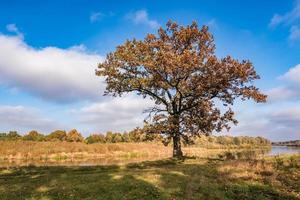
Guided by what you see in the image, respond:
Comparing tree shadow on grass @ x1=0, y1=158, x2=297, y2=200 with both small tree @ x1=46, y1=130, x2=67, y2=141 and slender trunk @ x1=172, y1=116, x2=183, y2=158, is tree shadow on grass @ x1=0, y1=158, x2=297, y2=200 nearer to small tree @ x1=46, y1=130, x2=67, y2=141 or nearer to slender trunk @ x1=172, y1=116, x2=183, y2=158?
slender trunk @ x1=172, y1=116, x2=183, y2=158

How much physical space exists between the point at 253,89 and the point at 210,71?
5.77 meters

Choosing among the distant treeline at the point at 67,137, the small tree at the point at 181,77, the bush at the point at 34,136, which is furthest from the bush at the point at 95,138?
the small tree at the point at 181,77

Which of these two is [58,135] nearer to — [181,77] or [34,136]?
[34,136]

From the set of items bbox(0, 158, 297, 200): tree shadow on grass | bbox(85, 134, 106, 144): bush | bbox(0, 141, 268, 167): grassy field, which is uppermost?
bbox(85, 134, 106, 144): bush

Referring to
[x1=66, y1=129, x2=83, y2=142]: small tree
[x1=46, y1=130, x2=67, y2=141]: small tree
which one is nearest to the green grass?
[x1=46, y1=130, x2=67, y2=141]: small tree

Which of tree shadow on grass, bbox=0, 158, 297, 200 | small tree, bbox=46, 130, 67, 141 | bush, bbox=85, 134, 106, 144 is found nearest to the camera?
tree shadow on grass, bbox=0, 158, 297, 200

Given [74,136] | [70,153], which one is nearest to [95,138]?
[74,136]

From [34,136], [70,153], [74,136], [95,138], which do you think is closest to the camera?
[70,153]

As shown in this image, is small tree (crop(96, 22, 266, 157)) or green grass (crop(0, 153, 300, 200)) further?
small tree (crop(96, 22, 266, 157))

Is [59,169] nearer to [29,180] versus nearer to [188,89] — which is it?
[29,180]

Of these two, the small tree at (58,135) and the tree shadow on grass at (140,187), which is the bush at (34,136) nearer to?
the small tree at (58,135)

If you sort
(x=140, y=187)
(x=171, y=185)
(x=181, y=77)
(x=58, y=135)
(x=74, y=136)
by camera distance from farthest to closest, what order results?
1. (x=74, y=136)
2. (x=58, y=135)
3. (x=181, y=77)
4. (x=171, y=185)
5. (x=140, y=187)

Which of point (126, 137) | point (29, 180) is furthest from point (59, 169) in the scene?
point (126, 137)

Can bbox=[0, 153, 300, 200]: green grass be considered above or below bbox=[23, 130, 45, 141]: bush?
below
